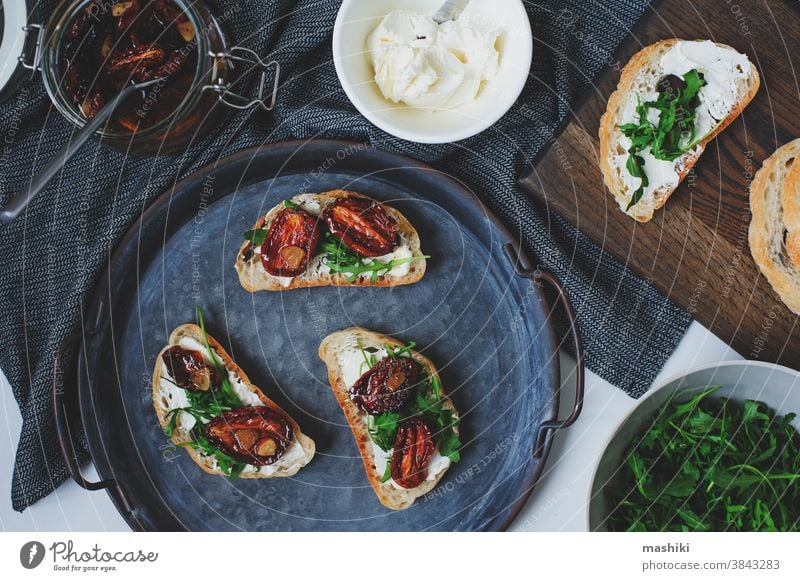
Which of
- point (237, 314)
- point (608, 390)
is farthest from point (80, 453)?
point (608, 390)

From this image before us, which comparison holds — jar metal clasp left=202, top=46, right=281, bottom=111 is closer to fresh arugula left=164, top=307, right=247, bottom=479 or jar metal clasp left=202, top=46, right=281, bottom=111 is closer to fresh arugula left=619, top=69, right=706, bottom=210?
fresh arugula left=164, top=307, right=247, bottom=479

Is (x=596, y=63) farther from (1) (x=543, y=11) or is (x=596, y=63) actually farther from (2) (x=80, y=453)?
(2) (x=80, y=453)

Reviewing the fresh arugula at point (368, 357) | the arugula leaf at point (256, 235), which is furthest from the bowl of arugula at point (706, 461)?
the arugula leaf at point (256, 235)

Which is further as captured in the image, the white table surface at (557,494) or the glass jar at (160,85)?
the white table surface at (557,494)

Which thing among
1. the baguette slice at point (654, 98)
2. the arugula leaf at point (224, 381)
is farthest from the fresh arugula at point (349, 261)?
the baguette slice at point (654, 98)

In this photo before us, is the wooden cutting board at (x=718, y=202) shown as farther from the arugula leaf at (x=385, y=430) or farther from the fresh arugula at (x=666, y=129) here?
the arugula leaf at (x=385, y=430)

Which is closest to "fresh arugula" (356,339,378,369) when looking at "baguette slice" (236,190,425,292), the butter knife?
"baguette slice" (236,190,425,292)

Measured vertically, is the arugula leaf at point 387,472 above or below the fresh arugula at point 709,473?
below

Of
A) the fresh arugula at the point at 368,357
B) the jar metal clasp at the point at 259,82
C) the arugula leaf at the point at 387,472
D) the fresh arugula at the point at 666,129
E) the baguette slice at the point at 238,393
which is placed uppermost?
the fresh arugula at the point at 666,129
